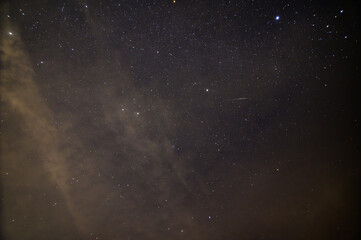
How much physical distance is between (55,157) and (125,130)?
1.79 feet

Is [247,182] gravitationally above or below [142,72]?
below

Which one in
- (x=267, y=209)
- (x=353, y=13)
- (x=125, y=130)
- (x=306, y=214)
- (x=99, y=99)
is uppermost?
(x=99, y=99)

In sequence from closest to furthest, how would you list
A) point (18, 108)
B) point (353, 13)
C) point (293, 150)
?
point (353, 13) < point (18, 108) < point (293, 150)

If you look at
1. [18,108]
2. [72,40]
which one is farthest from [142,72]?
[18,108]

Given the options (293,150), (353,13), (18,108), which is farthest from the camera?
(293,150)

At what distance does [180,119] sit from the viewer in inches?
49.4

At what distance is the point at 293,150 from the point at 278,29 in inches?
34.2

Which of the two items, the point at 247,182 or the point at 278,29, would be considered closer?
the point at 278,29

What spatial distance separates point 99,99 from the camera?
119 cm

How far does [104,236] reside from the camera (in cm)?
136

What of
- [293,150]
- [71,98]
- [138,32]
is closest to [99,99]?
[71,98]

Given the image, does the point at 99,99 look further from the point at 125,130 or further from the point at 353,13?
the point at 353,13

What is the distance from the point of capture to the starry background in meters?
1.08

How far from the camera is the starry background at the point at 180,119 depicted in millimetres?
1078
